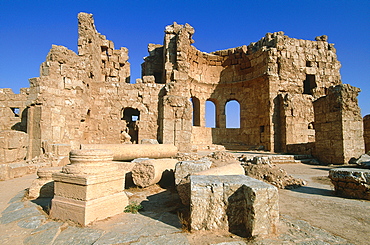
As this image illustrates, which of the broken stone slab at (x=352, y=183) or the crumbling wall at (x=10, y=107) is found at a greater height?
the crumbling wall at (x=10, y=107)

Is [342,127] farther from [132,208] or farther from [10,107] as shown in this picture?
[10,107]

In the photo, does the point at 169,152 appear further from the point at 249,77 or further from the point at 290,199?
the point at 249,77

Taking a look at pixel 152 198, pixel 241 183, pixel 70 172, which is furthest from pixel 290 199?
pixel 70 172

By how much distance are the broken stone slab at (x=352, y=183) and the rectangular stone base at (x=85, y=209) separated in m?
4.61

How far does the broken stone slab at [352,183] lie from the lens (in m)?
4.23

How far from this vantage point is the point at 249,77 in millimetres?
16422

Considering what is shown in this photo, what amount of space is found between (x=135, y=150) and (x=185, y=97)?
17.8 ft

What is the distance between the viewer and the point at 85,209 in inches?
124

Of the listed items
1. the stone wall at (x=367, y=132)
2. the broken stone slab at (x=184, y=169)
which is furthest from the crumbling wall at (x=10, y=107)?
the stone wall at (x=367, y=132)

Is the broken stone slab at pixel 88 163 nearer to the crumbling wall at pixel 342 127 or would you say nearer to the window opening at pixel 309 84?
the crumbling wall at pixel 342 127

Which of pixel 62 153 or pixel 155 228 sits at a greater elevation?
pixel 62 153

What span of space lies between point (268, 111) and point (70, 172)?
13218 mm

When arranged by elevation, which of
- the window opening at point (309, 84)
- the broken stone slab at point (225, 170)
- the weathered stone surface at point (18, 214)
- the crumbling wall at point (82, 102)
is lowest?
the weathered stone surface at point (18, 214)

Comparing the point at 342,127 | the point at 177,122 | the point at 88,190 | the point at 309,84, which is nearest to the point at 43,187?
the point at 88,190
